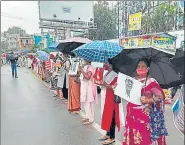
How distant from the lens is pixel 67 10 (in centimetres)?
2892

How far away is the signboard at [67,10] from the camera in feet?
87.2

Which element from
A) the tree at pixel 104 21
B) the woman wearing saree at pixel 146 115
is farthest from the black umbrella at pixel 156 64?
the tree at pixel 104 21

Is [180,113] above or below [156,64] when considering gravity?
below

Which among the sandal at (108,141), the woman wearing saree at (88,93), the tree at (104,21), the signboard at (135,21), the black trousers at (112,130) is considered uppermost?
the tree at (104,21)

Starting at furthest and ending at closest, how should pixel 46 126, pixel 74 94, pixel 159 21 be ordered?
pixel 159 21
pixel 74 94
pixel 46 126

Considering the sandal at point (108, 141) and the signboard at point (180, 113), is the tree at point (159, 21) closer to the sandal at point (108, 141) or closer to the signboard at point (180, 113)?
the sandal at point (108, 141)

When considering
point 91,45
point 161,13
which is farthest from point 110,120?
point 161,13

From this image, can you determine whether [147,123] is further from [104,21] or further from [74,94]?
[104,21]

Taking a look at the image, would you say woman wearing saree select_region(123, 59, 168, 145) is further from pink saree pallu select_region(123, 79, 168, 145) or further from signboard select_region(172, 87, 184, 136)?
signboard select_region(172, 87, 184, 136)

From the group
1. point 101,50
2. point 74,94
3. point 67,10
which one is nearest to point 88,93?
point 74,94

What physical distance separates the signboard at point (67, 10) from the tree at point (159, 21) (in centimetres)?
848

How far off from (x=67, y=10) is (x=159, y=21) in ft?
39.8

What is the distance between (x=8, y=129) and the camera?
6012 mm

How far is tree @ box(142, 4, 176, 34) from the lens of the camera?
60.5 ft
